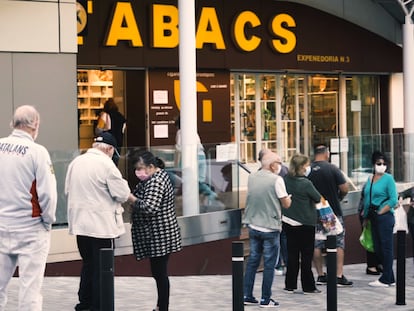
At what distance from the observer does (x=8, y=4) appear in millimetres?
15555

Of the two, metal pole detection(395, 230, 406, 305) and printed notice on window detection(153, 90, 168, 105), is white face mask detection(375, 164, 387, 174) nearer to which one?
metal pole detection(395, 230, 406, 305)

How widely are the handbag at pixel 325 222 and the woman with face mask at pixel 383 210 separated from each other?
824 mm

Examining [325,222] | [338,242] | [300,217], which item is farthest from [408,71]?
[300,217]

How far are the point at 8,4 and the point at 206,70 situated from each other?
863cm

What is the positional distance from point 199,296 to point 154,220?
2.51m

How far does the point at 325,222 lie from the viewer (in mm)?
12547

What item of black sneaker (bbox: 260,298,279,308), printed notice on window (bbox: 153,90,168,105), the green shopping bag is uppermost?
printed notice on window (bbox: 153,90,168,105)

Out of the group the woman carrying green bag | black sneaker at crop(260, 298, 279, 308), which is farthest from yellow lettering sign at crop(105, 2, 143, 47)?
black sneaker at crop(260, 298, 279, 308)

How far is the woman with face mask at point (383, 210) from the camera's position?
13.2 meters

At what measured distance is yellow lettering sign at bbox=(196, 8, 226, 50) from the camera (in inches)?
909

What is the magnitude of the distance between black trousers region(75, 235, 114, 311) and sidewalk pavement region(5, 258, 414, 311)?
2.33 feet

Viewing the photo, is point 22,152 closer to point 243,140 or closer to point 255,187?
point 255,187

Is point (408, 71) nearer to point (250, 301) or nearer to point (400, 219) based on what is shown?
point (400, 219)

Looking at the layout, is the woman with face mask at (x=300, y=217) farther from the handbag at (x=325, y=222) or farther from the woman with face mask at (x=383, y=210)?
the woman with face mask at (x=383, y=210)
